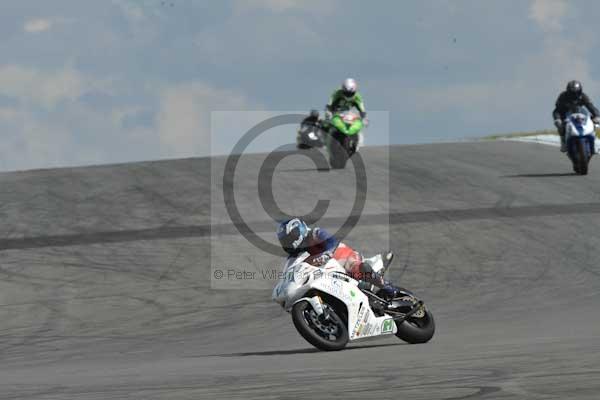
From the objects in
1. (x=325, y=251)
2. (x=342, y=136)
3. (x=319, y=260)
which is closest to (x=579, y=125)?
Result: (x=342, y=136)

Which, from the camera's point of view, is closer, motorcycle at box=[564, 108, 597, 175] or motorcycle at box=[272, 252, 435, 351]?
motorcycle at box=[272, 252, 435, 351]

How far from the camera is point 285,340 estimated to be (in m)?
12.7

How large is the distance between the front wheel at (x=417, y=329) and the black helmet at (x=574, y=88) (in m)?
16.6

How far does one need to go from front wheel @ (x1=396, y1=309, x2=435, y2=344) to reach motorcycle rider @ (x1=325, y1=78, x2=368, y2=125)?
16.3m

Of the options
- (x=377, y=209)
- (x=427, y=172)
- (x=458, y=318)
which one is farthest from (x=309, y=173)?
(x=458, y=318)

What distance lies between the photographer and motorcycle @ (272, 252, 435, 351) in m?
10.2

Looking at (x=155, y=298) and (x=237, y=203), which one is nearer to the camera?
(x=155, y=298)

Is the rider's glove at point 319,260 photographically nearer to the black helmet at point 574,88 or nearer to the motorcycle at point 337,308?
the motorcycle at point 337,308

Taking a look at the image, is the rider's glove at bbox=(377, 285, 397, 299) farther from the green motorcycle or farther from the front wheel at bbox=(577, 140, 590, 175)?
the front wheel at bbox=(577, 140, 590, 175)

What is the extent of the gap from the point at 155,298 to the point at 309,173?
11.8 meters

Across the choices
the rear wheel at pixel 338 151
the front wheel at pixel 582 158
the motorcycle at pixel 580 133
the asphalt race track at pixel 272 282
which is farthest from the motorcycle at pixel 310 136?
the motorcycle at pixel 580 133

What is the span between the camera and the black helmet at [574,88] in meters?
26.5

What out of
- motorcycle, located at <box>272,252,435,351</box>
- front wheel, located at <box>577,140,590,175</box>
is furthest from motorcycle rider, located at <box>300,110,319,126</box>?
motorcycle, located at <box>272,252,435,351</box>

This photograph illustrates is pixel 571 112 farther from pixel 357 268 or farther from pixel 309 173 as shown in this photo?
pixel 357 268
